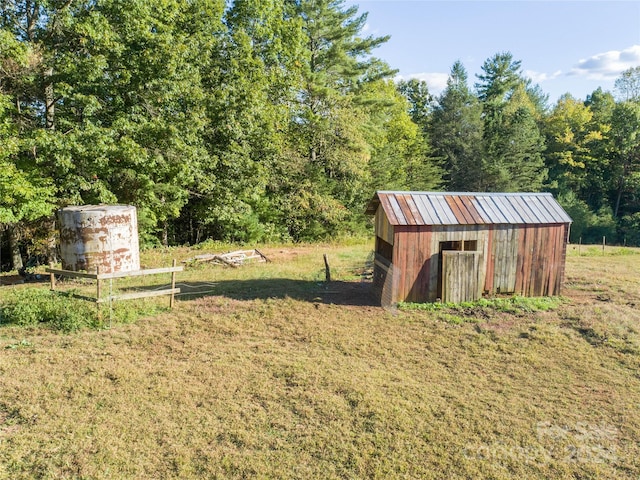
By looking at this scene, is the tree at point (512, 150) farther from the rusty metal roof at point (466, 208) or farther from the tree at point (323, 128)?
the rusty metal roof at point (466, 208)

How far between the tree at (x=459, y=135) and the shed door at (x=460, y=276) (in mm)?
31329

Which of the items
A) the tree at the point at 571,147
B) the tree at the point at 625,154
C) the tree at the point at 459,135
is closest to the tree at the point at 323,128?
the tree at the point at 459,135

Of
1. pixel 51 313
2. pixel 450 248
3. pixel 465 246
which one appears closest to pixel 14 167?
pixel 51 313

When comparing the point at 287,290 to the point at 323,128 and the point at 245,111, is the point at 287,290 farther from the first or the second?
the point at 323,128

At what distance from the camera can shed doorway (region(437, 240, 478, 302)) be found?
13.1 meters

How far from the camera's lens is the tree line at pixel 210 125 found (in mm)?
16781

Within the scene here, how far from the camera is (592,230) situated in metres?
41.8

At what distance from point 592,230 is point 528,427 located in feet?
138

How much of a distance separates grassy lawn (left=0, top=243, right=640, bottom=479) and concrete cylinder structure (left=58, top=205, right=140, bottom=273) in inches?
80.7

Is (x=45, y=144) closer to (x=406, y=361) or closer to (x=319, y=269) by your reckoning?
(x=319, y=269)

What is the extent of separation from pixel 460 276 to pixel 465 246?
1.13 metres

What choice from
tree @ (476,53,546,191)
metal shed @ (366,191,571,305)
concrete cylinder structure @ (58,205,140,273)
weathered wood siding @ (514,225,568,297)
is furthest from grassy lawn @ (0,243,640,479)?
tree @ (476,53,546,191)

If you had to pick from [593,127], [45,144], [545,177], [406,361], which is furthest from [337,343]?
[593,127]

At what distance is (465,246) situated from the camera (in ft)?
44.4
